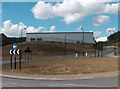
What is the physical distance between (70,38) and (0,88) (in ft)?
442

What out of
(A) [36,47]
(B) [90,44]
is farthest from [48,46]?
(B) [90,44]

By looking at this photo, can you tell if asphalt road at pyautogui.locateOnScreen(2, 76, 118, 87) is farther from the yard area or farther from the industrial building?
the industrial building

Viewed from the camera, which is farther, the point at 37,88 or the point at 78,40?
the point at 78,40

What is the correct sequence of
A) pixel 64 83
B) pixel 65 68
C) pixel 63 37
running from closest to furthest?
1. pixel 64 83
2. pixel 65 68
3. pixel 63 37

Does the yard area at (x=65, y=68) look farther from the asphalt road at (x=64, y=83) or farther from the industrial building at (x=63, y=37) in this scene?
the industrial building at (x=63, y=37)

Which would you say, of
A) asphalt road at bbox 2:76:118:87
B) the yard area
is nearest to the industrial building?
the yard area

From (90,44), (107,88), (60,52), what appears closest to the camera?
(107,88)

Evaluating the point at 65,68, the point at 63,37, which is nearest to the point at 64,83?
the point at 65,68

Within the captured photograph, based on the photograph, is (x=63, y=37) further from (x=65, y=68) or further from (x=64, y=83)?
(x=64, y=83)

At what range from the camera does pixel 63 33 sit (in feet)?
498

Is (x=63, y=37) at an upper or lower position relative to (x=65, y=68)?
upper

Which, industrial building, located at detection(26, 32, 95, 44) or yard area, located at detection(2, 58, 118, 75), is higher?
industrial building, located at detection(26, 32, 95, 44)

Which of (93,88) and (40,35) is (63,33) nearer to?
(40,35)

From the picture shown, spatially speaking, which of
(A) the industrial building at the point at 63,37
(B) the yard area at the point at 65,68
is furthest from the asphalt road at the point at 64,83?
(A) the industrial building at the point at 63,37
